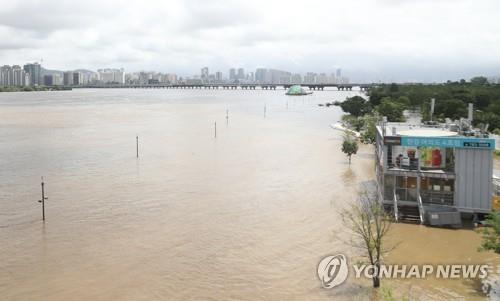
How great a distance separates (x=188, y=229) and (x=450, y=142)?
9712 mm

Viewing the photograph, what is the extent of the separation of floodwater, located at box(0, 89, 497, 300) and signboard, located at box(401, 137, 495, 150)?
9.67ft

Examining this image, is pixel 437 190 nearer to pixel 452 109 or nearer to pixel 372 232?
pixel 372 232

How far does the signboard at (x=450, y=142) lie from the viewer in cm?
1695

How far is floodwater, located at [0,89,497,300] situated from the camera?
13188 mm

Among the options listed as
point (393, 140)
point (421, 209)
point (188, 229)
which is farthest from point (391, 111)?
point (188, 229)

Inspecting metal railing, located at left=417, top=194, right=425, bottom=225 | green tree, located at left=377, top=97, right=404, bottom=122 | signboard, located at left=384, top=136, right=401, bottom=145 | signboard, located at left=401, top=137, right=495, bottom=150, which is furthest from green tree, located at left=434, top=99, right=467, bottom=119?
metal railing, located at left=417, top=194, right=425, bottom=225

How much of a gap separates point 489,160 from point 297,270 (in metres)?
7.96

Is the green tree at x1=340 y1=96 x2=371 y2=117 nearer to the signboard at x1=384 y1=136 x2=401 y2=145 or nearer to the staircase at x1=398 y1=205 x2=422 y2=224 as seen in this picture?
the signboard at x1=384 y1=136 x2=401 y2=145

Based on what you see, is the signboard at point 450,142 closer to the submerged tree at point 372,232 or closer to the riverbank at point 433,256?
the riverbank at point 433,256

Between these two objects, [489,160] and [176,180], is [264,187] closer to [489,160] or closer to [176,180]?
[176,180]

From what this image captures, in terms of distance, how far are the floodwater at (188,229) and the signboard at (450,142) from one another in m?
2.95

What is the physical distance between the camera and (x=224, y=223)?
18.8m

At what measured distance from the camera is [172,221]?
19.0 meters

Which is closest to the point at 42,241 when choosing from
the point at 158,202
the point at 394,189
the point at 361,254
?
the point at 158,202
